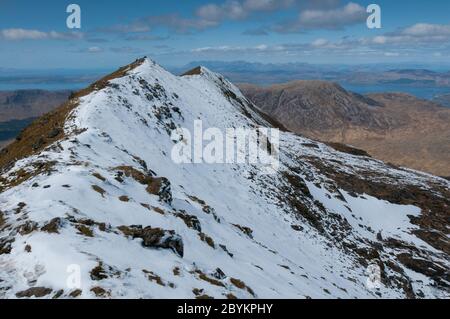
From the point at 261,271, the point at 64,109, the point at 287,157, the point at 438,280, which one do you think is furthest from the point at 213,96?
the point at 261,271

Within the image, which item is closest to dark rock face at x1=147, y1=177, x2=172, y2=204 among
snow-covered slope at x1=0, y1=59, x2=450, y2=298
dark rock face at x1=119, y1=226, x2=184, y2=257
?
snow-covered slope at x1=0, y1=59, x2=450, y2=298

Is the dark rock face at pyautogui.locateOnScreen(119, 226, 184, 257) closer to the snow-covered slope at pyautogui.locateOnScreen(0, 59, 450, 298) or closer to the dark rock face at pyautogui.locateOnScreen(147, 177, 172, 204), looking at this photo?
the snow-covered slope at pyautogui.locateOnScreen(0, 59, 450, 298)

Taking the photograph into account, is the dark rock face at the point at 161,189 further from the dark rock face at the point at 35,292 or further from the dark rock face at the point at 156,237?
the dark rock face at the point at 35,292

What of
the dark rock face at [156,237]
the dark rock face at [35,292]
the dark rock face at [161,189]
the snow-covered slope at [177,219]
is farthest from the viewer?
the dark rock face at [161,189]

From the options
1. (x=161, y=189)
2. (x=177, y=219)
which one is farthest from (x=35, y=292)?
(x=161, y=189)

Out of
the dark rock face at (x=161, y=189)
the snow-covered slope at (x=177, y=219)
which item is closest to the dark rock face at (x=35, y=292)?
the snow-covered slope at (x=177, y=219)
